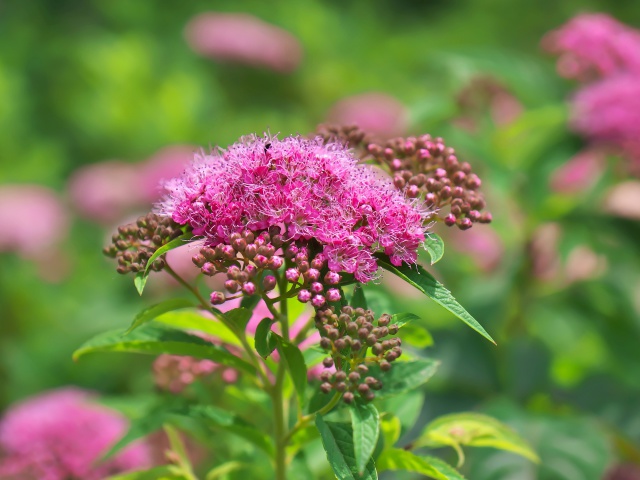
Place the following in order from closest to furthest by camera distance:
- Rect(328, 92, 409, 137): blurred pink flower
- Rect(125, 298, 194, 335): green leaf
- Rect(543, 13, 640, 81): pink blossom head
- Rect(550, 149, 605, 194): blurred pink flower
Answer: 1. Rect(125, 298, 194, 335): green leaf
2. Rect(543, 13, 640, 81): pink blossom head
3. Rect(550, 149, 605, 194): blurred pink flower
4. Rect(328, 92, 409, 137): blurred pink flower

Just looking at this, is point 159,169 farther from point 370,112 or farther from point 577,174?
point 577,174

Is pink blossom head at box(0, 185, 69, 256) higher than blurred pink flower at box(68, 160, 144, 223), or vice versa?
blurred pink flower at box(68, 160, 144, 223)

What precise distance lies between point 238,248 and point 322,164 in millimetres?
129

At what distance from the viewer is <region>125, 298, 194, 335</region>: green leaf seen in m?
0.92

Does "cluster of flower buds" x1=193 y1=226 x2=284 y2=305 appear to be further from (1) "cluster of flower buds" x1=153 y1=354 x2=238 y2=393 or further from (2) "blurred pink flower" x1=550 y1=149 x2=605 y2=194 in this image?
(2) "blurred pink flower" x1=550 y1=149 x2=605 y2=194

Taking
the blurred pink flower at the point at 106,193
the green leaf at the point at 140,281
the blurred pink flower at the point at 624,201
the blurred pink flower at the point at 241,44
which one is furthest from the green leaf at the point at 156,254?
the blurred pink flower at the point at 241,44

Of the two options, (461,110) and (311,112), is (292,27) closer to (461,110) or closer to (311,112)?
(311,112)

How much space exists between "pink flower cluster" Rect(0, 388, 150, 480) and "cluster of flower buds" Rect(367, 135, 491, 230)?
0.78m

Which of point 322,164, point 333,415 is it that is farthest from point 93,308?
point 322,164

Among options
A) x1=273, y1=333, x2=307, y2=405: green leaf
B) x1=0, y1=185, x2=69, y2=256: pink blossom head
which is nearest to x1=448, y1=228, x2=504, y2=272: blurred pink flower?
x1=273, y1=333, x2=307, y2=405: green leaf

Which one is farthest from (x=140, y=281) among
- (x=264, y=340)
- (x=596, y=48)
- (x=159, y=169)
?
(x=159, y=169)

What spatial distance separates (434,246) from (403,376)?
0.62 ft

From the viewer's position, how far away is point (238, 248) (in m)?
0.88

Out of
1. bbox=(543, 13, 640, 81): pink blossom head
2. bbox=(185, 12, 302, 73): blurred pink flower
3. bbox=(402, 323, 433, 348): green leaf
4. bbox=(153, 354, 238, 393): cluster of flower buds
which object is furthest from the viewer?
bbox=(185, 12, 302, 73): blurred pink flower
